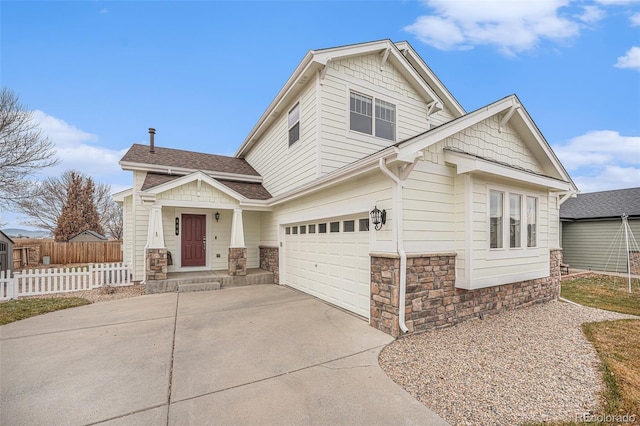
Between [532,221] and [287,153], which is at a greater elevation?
[287,153]

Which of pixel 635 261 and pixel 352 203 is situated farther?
pixel 635 261

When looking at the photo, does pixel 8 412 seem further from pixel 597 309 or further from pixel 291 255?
pixel 597 309

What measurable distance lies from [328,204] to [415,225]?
2.37 m

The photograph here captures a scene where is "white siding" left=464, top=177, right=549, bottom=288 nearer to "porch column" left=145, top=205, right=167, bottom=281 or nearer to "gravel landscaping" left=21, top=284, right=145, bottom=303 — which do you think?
"porch column" left=145, top=205, right=167, bottom=281

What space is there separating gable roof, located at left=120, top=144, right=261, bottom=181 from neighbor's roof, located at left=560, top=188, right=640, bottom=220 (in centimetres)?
1673

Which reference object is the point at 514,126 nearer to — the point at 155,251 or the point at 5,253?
the point at 155,251

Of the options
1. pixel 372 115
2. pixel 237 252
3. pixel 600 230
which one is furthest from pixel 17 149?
pixel 600 230

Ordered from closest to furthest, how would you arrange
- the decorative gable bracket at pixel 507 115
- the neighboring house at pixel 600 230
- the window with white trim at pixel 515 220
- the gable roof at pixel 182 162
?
the window with white trim at pixel 515 220, the decorative gable bracket at pixel 507 115, the gable roof at pixel 182 162, the neighboring house at pixel 600 230

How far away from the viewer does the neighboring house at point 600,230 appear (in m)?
13.1

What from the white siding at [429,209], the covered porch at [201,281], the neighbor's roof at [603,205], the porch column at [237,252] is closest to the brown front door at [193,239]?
the covered porch at [201,281]

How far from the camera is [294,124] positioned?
8922mm

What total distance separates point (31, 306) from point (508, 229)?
10820 mm

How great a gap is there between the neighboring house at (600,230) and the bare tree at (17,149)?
2615cm

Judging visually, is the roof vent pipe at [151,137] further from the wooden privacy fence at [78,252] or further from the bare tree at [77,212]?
the bare tree at [77,212]
